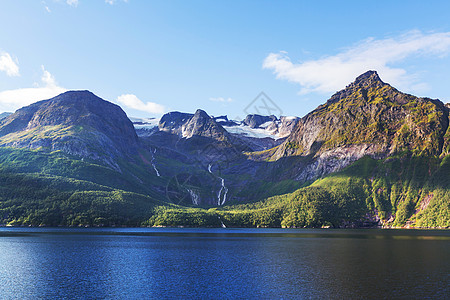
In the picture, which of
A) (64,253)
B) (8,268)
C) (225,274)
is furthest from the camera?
(64,253)

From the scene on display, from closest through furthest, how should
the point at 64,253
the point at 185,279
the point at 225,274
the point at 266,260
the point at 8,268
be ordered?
the point at 185,279 → the point at 225,274 → the point at 8,268 → the point at 266,260 → the point at 64,253

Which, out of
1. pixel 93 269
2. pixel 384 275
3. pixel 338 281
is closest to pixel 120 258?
pixel 93 269

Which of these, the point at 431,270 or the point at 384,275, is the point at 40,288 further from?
the point at 431,270

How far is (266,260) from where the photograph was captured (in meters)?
105

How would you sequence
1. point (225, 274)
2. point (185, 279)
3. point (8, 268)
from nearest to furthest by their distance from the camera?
point (185, 279) < point (225, 274) < point (8, 268)

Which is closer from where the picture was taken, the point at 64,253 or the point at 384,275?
the point at 384,275

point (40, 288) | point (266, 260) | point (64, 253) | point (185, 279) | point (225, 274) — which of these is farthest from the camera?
point (64, 253)

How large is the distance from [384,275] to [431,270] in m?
13.6

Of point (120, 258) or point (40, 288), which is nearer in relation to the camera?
point (40, 288)

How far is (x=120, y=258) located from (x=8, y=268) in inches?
1188

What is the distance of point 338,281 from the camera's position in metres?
72.2

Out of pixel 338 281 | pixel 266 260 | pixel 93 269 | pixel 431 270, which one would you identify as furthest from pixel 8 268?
pixel 431 270

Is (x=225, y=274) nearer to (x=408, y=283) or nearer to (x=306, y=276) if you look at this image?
(x=306, y=276)

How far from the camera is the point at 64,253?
11850 cm
